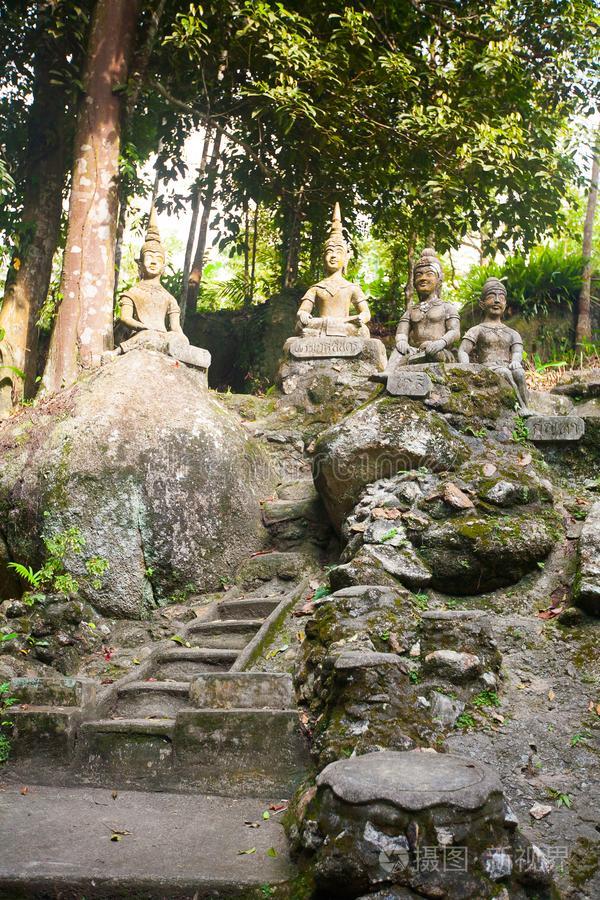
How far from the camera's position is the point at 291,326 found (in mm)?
13008

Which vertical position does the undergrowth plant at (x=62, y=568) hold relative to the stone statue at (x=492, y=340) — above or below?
below

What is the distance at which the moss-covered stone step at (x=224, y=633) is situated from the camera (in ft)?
19.3

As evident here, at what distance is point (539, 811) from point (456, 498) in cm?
262

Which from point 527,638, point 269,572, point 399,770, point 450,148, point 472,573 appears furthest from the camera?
point 450,148

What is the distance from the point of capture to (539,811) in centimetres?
370

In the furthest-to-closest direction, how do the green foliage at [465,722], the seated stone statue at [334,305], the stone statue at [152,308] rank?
the seated stone statue at [334,305], the stone statue at [152,308], the green foliage at [465,722]

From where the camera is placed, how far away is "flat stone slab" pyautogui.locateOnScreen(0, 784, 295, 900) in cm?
337

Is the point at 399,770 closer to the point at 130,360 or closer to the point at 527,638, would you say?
the point at 527,638

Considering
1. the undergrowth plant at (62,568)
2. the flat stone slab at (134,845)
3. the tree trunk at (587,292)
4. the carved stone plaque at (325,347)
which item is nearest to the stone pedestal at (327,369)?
the carved stone plaque at (325,347)

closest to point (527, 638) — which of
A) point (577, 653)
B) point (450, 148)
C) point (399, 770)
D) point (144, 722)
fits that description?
point (577, 653)

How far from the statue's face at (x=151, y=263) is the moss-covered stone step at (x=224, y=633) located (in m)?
4.74

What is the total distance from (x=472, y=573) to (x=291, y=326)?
26.3 feet

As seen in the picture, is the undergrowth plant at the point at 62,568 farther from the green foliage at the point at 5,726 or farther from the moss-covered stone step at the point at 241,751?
the moss-covered stone step at the point at 241,751

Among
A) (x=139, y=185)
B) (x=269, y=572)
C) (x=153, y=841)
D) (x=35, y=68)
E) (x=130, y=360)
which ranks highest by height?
(x=35, y=68)
